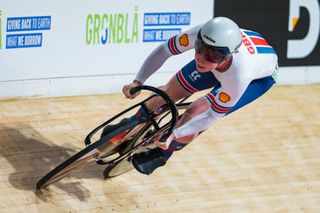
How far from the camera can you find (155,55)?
559 cm

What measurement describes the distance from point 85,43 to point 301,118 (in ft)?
7.58

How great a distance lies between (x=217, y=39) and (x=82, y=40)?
103 inches

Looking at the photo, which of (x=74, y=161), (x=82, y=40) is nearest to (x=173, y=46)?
(x=74, y=161)

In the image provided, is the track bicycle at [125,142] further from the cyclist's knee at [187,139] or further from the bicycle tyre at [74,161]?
the cyclist's knee at [187,139]

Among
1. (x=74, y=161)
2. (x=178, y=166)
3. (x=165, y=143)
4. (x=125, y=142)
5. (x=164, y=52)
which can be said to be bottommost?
(x=178, y=166)

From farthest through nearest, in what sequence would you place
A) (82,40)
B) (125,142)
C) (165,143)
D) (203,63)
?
(82,40)
(125,142)
(165,143)
(203,63)

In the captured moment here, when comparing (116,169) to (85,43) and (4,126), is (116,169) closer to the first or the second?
(4,126)

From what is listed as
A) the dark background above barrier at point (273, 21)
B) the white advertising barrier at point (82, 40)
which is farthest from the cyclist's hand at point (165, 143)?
the dark background above barrier at point (273, 21)

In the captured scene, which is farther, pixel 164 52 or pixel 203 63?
pixel 164 52

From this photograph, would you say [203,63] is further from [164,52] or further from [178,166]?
[178,166]

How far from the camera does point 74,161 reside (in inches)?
220

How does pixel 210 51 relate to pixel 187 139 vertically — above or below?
above

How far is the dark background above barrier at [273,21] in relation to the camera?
8055 mm

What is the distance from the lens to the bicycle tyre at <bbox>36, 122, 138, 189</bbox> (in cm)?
550
